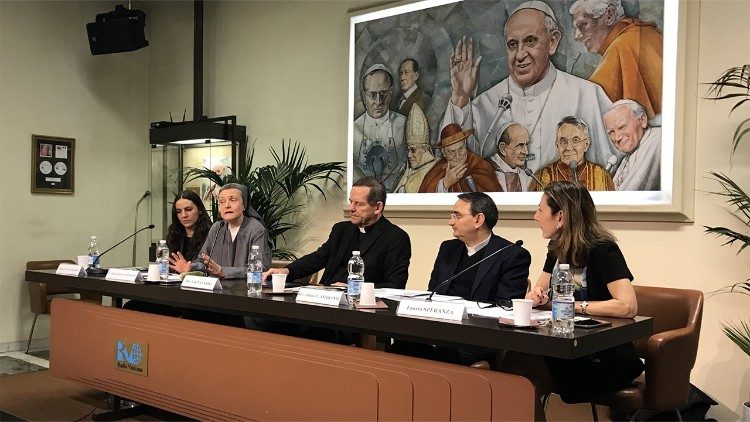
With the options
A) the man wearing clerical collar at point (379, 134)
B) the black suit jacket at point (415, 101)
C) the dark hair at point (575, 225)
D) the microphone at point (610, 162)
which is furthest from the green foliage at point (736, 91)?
the man wearing clerical collar at point (379, 134)

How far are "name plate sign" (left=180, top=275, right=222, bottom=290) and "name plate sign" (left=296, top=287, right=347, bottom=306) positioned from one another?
521mm

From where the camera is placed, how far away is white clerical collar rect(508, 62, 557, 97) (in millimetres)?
4109

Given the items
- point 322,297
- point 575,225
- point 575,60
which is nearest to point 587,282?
point 575,225

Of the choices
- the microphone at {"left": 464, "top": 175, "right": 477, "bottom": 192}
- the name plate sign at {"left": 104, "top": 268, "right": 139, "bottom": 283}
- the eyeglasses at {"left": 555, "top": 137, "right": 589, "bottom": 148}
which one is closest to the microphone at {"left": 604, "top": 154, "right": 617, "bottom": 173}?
the eyeglasses at {"left": 555, "top": 137, "right": 589, "bottom": 148}

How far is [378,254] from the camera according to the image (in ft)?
11.5

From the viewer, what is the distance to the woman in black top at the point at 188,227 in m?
4.17

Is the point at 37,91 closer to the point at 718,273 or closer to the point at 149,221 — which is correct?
the point at 149,221

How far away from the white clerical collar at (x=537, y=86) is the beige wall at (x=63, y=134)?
13.4ft

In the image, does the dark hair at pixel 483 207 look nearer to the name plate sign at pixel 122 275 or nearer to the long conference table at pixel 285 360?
the long conference table at pixel 285 360

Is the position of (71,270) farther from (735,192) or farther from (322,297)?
(735,192)

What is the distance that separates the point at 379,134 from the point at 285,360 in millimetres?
2703

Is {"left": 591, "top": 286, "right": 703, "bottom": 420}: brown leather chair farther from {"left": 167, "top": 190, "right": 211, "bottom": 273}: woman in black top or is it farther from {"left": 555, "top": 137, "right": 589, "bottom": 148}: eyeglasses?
{"left": 167, "top": 190, "right": 211, "bottom": 273}: woman in black top

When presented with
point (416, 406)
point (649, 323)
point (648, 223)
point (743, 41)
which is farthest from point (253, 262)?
point (743, 41)

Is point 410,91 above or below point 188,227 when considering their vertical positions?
above
